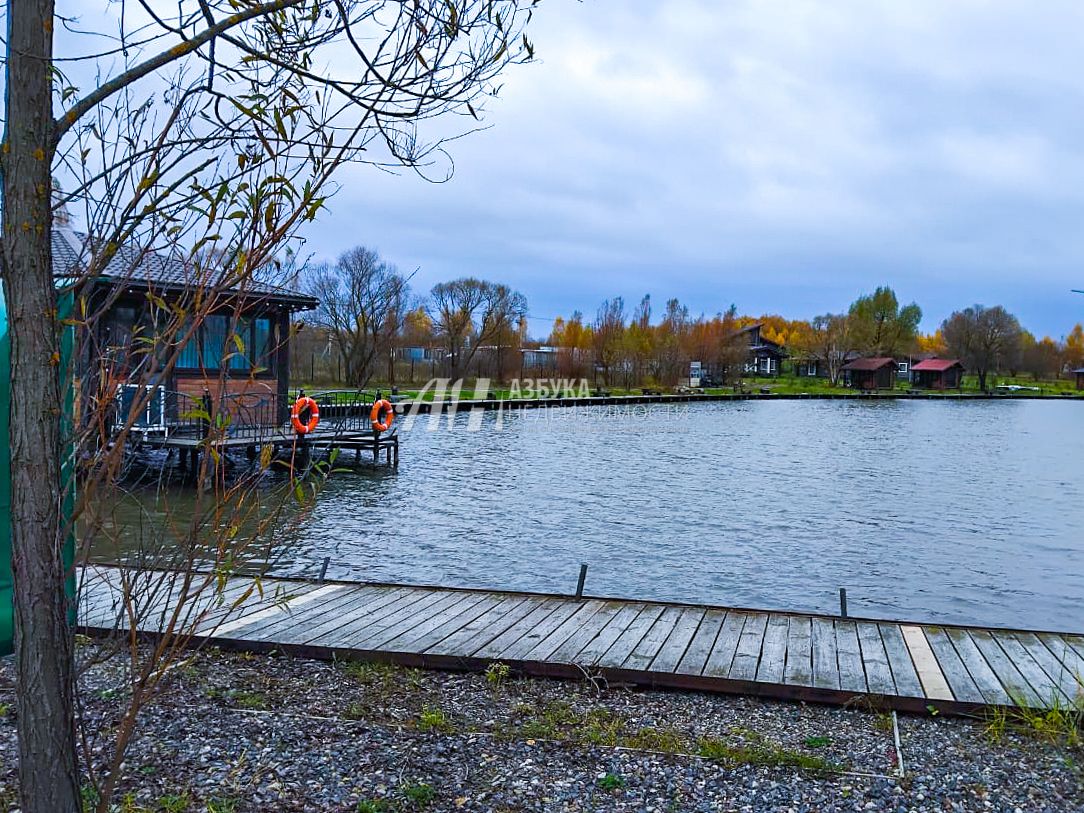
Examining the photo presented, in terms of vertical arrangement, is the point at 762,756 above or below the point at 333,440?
below

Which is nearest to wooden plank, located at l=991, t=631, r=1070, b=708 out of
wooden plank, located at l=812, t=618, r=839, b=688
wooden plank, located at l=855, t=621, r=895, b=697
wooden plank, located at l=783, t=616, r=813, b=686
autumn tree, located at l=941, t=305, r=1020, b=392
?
wooden plank, located at l=855, t=621, r=895, b=697

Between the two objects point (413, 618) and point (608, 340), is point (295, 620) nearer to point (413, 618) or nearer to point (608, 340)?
point (413, 618)

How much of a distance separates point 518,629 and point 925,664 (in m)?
1.93

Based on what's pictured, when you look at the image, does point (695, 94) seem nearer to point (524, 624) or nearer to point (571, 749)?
point (524, 624)

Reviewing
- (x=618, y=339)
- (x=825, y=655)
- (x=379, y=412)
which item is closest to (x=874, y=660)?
(x=825, y=655)

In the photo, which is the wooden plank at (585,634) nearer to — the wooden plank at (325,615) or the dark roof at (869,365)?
the wooden plank at (325,615)

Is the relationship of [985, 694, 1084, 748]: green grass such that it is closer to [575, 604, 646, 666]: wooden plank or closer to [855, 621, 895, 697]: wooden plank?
[855, 621, 895, 697]: wooden plank

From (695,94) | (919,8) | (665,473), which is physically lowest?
(665,473)

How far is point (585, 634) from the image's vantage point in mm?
4367

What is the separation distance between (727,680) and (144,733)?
230 cm

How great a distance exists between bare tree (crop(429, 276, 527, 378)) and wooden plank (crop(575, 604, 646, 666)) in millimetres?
39520

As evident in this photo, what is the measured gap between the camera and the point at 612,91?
4434mm

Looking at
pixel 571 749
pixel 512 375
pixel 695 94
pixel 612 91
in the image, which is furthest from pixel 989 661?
pixel 512 375

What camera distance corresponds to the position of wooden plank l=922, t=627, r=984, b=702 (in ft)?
11.6
